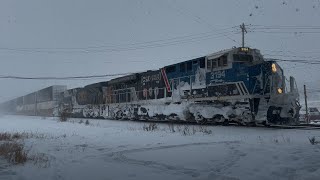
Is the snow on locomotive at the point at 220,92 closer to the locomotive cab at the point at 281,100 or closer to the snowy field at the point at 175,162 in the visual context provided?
the locomotive cab at the point at 281,100

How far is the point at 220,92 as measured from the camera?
1603 cm

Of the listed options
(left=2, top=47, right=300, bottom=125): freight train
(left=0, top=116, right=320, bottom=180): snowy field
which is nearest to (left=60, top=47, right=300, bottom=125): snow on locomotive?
(left=2, top=47, right=300, bottom=125): freight train

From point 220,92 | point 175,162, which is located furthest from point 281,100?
point 175,162

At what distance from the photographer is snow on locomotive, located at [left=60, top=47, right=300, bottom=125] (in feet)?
47.1

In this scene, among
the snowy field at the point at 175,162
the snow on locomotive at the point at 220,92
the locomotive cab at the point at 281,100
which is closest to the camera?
the snowy field at the point at 175,162

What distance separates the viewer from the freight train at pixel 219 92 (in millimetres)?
14383

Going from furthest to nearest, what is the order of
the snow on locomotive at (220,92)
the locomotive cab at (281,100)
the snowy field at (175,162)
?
the snow on locomotive at (220,92) < the locomotive cab at (281,100) < the snowy field at (175,162)

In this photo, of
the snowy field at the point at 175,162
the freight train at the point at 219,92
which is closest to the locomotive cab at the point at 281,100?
the freight train at the point at 219,92

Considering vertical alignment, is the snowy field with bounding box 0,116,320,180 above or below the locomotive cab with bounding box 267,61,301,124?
below

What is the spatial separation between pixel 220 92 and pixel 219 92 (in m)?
0.06

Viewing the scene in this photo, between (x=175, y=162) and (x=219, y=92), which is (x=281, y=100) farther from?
(x=175, y=162)

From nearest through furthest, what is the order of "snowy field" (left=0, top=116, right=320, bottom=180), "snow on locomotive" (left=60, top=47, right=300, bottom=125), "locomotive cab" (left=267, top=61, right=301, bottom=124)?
"snowy field" (left=0, top=116, right=320, bottom=180)
"locomotive cab" (left=267, top=61, right=301, bottom=124)
"snow on locomotive" (left=60, top=47, right=300, bottom=125)

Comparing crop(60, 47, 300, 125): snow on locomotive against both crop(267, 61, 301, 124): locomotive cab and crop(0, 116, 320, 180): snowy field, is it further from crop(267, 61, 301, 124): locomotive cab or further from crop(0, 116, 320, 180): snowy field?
crop(0, 116, 320, 180): snowy field

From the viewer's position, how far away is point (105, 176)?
19.5 ft
